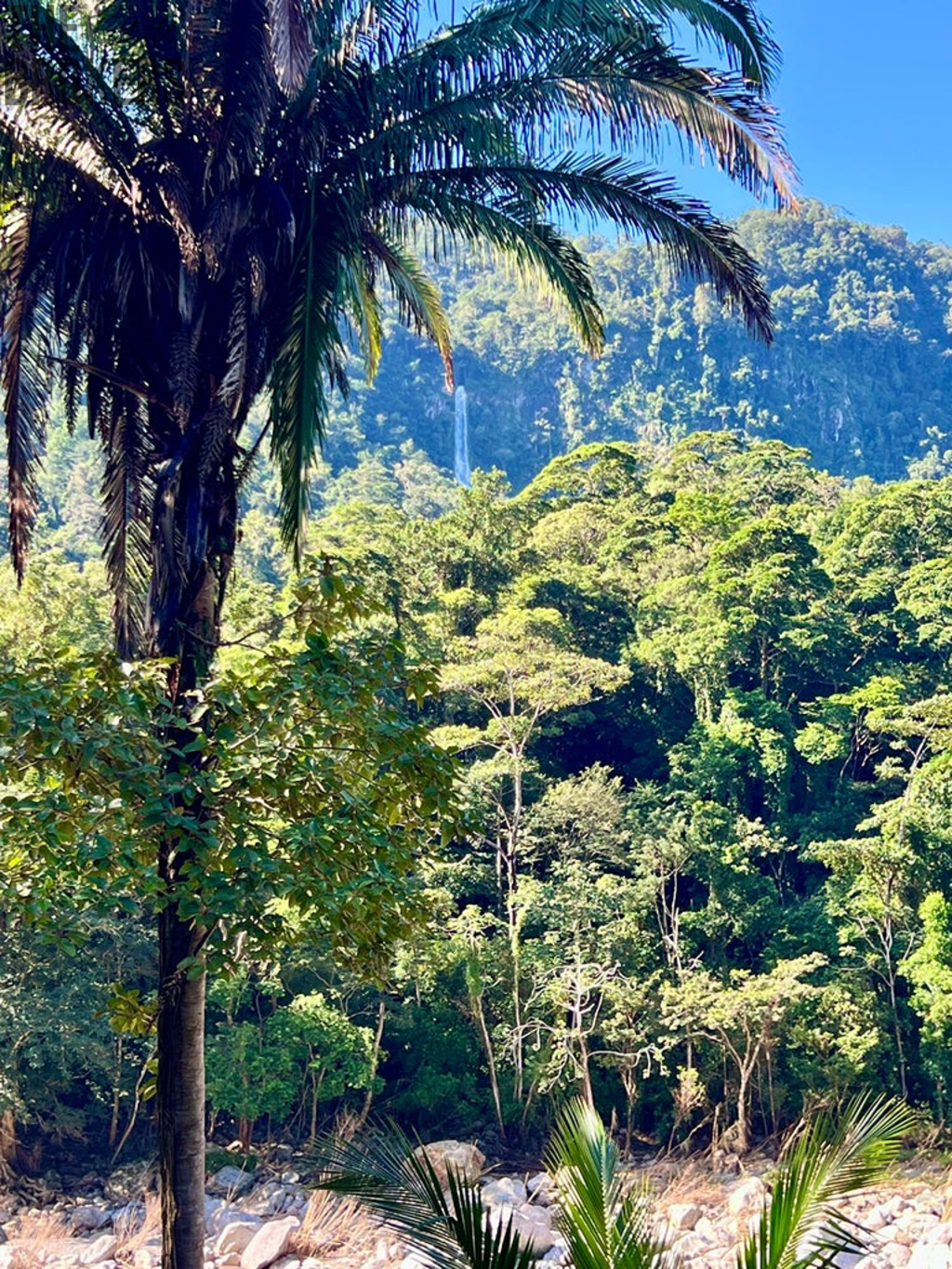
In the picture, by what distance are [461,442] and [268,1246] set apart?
52671 millimetres

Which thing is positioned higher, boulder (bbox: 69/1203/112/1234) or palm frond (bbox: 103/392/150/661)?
palm frond (bbox: 103/392/150/661)

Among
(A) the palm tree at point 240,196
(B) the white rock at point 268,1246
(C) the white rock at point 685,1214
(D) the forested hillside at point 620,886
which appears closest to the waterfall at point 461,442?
(D) the forested hillside at point 620,886

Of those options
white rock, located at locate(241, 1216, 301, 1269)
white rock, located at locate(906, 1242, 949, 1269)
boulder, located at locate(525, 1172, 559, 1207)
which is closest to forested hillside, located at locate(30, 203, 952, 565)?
boulder, located at locate(525, 1172, 559, 1207)

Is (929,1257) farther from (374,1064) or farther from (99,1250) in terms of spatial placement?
(99,1250)

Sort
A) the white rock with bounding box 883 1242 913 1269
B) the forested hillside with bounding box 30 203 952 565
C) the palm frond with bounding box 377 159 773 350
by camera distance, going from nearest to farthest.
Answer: the palm frond with bounding box 377 159 773 350 → the white rock with bounding box 883 1242 913 1269 → the forested hillside with bounding box 30 203 952 565

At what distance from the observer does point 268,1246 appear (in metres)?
7.82

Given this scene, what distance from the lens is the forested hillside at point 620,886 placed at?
41.2ft

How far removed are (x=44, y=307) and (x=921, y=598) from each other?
54.5 feet

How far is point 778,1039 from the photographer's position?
518 inches

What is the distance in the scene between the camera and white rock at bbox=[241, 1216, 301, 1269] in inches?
302

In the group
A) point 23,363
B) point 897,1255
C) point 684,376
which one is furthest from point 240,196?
point 684,376

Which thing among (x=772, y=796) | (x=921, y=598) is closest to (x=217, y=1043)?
(x=772, y=796)

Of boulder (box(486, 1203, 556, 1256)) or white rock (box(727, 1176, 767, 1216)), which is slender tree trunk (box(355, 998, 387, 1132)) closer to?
boulder (box(486, 1203, 556, 1256))

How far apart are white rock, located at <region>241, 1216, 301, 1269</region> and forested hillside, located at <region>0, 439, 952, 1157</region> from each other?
2.27 metres
